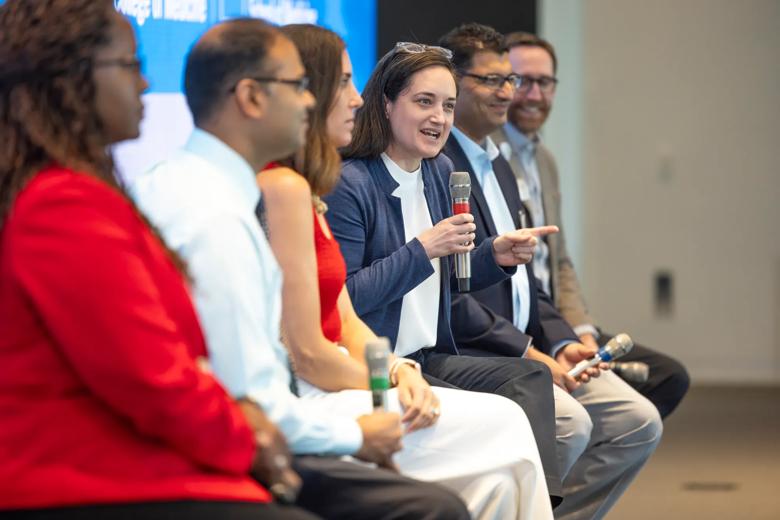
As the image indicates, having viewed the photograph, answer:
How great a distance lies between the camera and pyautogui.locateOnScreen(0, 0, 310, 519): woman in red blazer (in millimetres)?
1846

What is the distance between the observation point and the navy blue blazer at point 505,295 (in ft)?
12.9

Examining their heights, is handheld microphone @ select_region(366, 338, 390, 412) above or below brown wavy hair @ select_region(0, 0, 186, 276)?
below

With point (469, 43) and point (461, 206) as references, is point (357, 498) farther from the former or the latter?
point (469, 43)

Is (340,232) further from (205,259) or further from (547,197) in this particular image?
(547,197)

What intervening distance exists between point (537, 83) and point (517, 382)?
6.40 ft

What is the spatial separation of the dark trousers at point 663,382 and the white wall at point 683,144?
331cm

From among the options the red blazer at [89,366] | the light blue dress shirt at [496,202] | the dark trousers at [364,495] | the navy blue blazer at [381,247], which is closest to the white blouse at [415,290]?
the navy blue blazer at [381,247]

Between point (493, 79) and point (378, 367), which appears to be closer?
point (378, 367)

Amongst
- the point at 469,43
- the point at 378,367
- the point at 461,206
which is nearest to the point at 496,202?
the point at 469,43

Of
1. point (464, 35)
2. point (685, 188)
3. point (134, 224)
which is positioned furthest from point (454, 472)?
point (685, 188)

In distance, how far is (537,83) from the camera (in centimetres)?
505

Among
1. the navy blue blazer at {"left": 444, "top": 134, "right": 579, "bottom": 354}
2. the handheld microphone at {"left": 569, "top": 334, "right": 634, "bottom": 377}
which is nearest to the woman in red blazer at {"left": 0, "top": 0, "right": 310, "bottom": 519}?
the navy blue blazer at {"left": 444, "top": 134, "right": 579, "bottom": 354}

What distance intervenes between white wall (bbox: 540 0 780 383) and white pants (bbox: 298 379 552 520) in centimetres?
504

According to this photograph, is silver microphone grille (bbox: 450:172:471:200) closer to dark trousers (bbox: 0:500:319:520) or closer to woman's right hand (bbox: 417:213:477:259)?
woman's right hand (bbox: 417:213:477:259)
